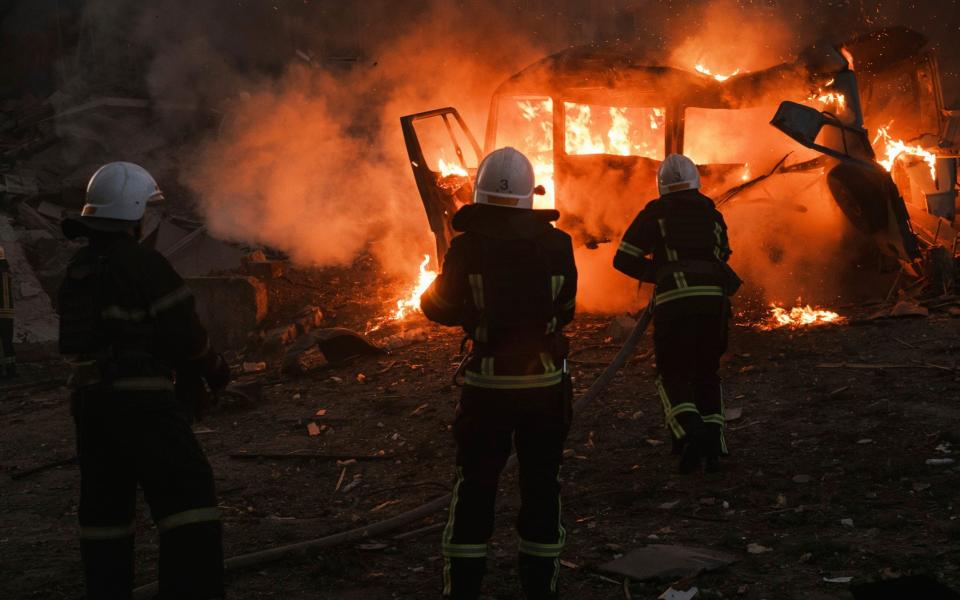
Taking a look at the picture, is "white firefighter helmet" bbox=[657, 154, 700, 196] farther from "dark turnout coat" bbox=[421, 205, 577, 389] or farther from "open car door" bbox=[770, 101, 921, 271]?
"open car door" bbox=[770, 101, 921, 271]

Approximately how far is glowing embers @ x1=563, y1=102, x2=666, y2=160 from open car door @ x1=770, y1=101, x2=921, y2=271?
5.14ft

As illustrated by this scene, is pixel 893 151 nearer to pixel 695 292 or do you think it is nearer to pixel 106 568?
pixel 695 292

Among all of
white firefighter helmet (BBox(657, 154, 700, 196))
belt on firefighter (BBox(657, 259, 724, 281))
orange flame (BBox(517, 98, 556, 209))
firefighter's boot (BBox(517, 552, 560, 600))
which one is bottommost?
firefighter's boot (BBox(517, 552, 560, 600))

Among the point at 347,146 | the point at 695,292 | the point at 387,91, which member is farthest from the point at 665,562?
the point at 387,91

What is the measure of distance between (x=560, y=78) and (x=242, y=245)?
5.91 m

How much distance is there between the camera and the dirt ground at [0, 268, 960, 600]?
353 cm

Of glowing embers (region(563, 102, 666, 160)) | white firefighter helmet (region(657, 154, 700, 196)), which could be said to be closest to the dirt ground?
white firefighter helmet (region(657, 154, 700, 196))

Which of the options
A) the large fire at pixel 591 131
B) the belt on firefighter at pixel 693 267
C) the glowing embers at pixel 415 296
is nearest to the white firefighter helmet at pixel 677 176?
the belt on firefighter at pixel 693 267

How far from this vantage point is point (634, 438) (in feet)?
17.9

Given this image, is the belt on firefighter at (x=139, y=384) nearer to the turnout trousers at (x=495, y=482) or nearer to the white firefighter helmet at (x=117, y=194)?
the white firefighter helmet at (x=117, y=194)

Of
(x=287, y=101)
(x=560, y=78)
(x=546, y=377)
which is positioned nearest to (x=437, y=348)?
(x=560, y=78)

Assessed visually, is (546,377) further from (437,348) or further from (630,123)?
(630,123)

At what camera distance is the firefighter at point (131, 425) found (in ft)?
9.41

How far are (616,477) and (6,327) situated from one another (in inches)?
290
